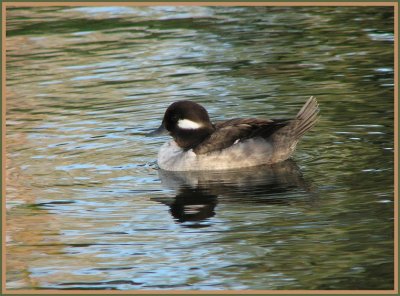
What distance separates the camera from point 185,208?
35.9 feet

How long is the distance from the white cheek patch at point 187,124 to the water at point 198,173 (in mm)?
639

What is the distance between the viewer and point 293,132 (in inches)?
500

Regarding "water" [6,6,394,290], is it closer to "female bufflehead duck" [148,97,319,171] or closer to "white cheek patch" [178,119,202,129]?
"female bufflehead duck" [148,97,319,171]

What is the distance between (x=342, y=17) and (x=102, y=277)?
482 inches

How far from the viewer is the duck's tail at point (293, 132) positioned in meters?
12.7

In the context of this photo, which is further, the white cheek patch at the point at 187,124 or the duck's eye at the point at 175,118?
the duck's eye at the point at 175,118

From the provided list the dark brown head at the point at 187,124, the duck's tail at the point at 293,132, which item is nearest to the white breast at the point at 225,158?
the duck's tail at the point at 293,132

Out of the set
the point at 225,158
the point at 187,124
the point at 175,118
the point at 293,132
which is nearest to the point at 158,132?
the point at 175,118

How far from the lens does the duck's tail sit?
12.7 m

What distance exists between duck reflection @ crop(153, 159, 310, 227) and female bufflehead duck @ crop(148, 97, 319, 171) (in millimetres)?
120

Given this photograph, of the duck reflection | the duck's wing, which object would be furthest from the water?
the duck's wing

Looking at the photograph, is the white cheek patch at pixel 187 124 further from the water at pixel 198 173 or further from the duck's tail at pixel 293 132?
the duck's tail at pixel 293 132

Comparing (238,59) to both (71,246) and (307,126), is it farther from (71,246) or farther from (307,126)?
(71,246)

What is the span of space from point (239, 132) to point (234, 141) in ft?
0.42
